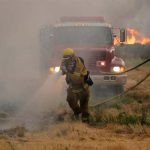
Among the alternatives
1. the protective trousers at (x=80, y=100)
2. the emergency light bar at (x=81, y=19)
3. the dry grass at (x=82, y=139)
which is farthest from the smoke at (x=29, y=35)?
the dry grass at (x=82, y=139)

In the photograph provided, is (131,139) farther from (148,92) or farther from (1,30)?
(1,30)

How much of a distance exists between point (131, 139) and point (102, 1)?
853 cm

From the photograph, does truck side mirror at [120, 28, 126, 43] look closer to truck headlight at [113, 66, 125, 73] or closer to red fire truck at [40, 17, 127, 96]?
red fire truck at [40, 17, 127, 96]

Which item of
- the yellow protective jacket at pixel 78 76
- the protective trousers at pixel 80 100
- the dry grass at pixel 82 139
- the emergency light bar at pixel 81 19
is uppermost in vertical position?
the emergency light bar at pixel 81 19

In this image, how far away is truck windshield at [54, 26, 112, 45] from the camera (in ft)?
48.8

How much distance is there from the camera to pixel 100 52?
1455 centimetres

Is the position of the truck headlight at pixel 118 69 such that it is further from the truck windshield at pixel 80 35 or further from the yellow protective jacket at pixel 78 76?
the yellow protective jacket at pixel 78 76

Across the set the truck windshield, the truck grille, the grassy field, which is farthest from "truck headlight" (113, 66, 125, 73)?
the grassy field

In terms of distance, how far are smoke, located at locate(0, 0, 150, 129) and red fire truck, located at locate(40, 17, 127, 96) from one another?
0.51 metres

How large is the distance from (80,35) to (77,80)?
15.0 ft

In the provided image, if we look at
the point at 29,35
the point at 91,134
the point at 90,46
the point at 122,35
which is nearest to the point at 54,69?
the point at 90,46

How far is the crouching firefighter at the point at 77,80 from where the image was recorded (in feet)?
34.4

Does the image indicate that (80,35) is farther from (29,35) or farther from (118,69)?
(29,35)

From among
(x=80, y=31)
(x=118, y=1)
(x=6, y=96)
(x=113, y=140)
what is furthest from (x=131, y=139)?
(x=118, y=1)
